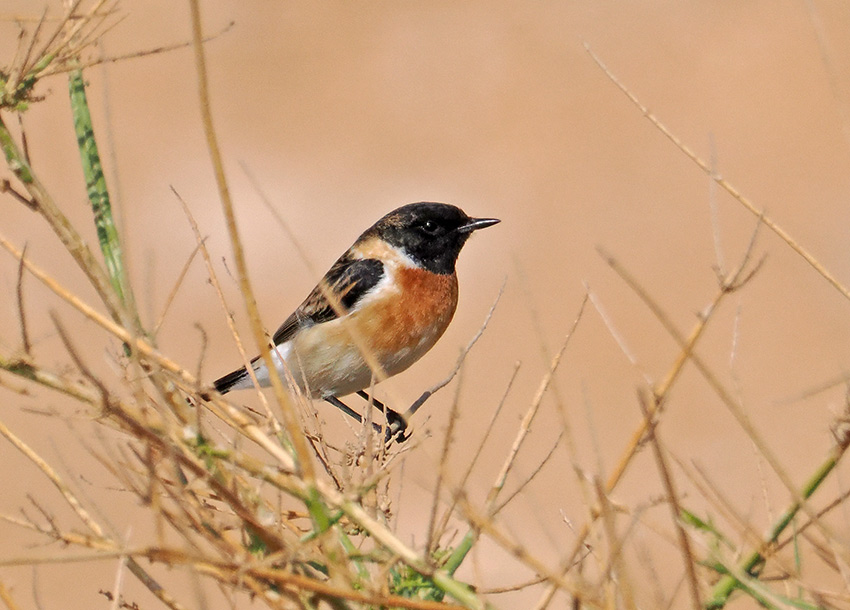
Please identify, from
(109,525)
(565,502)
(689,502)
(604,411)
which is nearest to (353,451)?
(109,525)

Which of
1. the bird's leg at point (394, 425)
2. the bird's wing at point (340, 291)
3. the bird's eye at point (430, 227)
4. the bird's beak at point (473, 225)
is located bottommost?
the bird's leg at point (394, 425)

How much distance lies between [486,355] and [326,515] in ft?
31.7

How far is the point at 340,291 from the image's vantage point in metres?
5.27

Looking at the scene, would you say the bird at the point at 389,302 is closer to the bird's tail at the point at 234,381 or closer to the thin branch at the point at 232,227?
the bird's tail at the point at 234,381

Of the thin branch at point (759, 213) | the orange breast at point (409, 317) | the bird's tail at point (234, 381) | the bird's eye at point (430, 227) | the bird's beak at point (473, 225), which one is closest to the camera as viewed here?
the thin branch at point (759, 213)

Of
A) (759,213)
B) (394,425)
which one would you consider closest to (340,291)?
(394,425)

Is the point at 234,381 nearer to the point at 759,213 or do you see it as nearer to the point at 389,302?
the point at 389,302

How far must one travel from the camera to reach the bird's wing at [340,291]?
520 centimetres

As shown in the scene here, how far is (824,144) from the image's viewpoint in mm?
12453

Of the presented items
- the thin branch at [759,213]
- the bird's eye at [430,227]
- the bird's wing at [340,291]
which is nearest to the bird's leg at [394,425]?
the bird's wing at [340,291]

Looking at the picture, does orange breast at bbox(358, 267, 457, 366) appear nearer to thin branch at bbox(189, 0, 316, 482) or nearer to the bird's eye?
the bird's eye

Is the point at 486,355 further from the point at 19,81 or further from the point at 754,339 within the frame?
the point at 19,81

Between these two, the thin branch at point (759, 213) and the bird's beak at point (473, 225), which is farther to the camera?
the bird's beak at point (473, 225)

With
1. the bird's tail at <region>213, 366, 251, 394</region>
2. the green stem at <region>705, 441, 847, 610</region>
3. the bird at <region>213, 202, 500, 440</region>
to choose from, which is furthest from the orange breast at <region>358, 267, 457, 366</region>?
the green stem at <region>705, 441, 847, 610</region>
